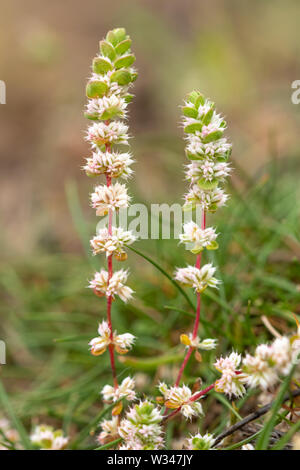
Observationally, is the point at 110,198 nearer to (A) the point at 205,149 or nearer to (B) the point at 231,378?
(A) the point at 205,149

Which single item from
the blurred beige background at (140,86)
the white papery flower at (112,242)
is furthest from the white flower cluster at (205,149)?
the blurred beige background at (140,86)

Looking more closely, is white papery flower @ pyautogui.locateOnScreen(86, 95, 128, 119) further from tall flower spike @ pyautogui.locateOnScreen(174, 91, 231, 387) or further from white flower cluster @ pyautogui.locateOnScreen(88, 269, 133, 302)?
white flower cluster @ pyautogui.locateOnScreen(88, 269, 133, 302)

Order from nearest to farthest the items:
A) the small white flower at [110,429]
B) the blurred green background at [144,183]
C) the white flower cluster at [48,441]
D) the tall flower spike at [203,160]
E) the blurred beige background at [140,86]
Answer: the tall flower spike at [203,160] < the small white flower at [110,429] < the white flower cluster at [48,441] < the blurred green background at [144,183] < the blurred beige background at [140,86]

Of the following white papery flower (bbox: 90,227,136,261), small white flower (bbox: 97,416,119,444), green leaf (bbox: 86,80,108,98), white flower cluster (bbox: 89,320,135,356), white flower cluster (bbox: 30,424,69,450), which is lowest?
white flower cluster (bbox: 30,424,69,450)

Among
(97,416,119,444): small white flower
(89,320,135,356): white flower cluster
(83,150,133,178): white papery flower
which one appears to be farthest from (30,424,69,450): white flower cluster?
(83,150,133,178): white papery flower

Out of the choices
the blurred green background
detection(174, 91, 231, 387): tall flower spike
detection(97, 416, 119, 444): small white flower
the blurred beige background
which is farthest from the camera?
the blurred beige background

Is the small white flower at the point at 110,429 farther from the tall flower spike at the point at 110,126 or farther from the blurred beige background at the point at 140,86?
the blurred beige background at the point at 140,86

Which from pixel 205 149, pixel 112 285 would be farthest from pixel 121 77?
pixel 112 285

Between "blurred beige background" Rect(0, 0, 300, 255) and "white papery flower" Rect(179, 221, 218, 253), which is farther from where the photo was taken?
"blurred beige background" Rect(0, 0, 300, 255)
